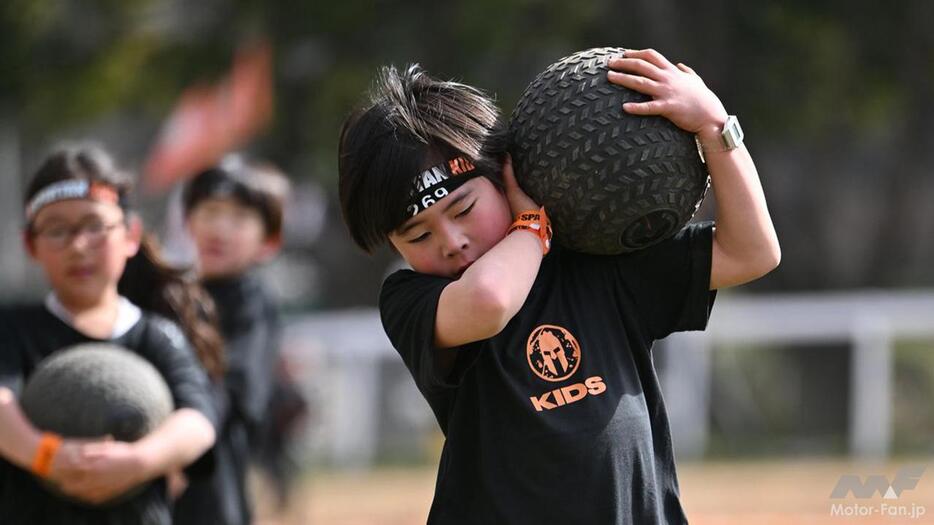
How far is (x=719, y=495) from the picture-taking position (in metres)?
11.9

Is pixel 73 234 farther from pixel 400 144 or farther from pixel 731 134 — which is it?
pixel 731 134

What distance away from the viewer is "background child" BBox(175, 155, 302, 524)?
21.6ft

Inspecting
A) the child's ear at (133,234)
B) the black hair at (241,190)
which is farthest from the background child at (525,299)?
the black hair at (241,190)

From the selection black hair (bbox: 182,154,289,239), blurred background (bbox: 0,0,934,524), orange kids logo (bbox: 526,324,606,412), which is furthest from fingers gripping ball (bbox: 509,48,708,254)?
blurred background (bbox: 0,0,934,524)

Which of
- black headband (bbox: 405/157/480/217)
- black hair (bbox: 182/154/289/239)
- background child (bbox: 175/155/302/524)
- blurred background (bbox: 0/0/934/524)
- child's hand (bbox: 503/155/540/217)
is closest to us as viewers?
black headband (bbox: 405/157/480/217)

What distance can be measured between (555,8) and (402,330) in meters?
17.8

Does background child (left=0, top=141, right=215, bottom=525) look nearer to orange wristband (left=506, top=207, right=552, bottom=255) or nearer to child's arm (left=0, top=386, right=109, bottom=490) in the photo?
child's arm (left=0, top=386, right=109, bottom=490)

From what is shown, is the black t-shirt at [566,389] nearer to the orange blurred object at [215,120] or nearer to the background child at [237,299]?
the background child at [237,299]

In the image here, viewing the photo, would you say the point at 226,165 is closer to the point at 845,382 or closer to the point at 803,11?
the point at 845,382

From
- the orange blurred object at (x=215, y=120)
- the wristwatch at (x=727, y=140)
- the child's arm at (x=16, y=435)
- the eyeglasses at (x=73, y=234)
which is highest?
the wristwatch at (x=727, y=140)

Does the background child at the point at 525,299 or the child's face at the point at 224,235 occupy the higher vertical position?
the background child at the point at 525,299

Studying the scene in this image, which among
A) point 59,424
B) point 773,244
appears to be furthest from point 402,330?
point 59,424

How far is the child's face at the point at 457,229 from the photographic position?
3.63 m

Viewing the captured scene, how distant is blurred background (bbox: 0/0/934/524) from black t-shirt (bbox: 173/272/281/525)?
2968 millimetres
